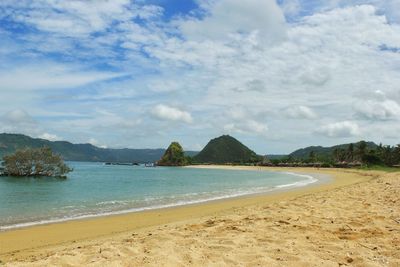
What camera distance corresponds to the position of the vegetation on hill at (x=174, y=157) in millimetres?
181875

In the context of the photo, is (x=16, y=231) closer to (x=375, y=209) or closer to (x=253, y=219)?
(x=253, y=219)

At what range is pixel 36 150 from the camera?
62.1 m

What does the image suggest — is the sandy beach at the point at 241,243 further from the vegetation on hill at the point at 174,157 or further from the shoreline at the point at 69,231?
the vegetation on hill at the point at 174,157

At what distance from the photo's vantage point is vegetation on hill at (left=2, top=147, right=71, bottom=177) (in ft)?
200

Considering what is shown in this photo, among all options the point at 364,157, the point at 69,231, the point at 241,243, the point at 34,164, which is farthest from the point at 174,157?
the point at 241,243

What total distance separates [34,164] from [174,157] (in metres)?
120

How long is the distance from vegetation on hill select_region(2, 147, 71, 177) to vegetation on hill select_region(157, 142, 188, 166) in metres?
119

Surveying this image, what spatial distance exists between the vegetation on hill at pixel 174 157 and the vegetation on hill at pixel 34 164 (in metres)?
119

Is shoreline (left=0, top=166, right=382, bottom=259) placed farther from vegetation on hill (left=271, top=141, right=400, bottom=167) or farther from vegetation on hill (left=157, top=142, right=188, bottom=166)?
vegetation on hill (left=157, top=142, right=188, bottom=166)

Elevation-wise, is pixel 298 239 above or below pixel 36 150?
below

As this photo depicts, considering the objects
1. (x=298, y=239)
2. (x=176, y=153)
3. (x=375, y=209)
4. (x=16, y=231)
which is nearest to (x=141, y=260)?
(x=298, y=239)

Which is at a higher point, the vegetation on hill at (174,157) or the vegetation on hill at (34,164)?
the vegetation on hill at (174,157)

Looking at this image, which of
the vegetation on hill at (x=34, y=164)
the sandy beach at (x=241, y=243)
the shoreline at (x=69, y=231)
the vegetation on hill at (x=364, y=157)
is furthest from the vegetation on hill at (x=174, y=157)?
the sandy beach at (x=241, y=243)

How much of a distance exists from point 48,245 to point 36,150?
5577 cm
